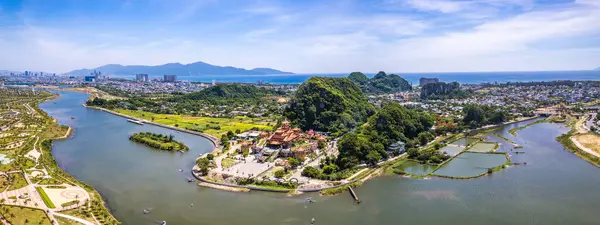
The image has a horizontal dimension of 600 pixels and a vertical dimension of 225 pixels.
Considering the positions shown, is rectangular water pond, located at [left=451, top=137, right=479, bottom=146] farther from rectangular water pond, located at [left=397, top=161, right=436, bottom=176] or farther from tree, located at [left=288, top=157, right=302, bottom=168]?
tree, located at [left=288, top=157, right=302, bottom=168]

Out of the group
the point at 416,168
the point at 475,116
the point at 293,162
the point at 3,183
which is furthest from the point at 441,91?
the point at 3,183

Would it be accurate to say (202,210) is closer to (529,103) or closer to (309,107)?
(309,107)

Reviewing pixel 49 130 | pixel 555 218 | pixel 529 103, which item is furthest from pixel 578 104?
pixel 49 130

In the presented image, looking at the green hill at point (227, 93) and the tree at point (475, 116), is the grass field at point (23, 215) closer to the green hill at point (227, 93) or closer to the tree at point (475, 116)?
the tree at point (475, 116)

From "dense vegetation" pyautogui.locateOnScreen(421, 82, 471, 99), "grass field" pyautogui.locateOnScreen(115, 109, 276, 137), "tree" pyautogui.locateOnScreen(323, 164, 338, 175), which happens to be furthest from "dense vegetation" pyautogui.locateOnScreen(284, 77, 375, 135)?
"dense vegetation" pyautogui.locateOnScreen(421, 82, 471, 99)

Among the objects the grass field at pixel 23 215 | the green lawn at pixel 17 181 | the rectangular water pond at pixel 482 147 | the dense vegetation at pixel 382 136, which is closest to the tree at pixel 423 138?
the dense vegetation at pixel 382 136

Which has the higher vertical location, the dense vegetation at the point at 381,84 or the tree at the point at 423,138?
the dense vegetation at the point at 381,84

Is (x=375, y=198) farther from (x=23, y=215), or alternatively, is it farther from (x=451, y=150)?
(x=23, y=215)
